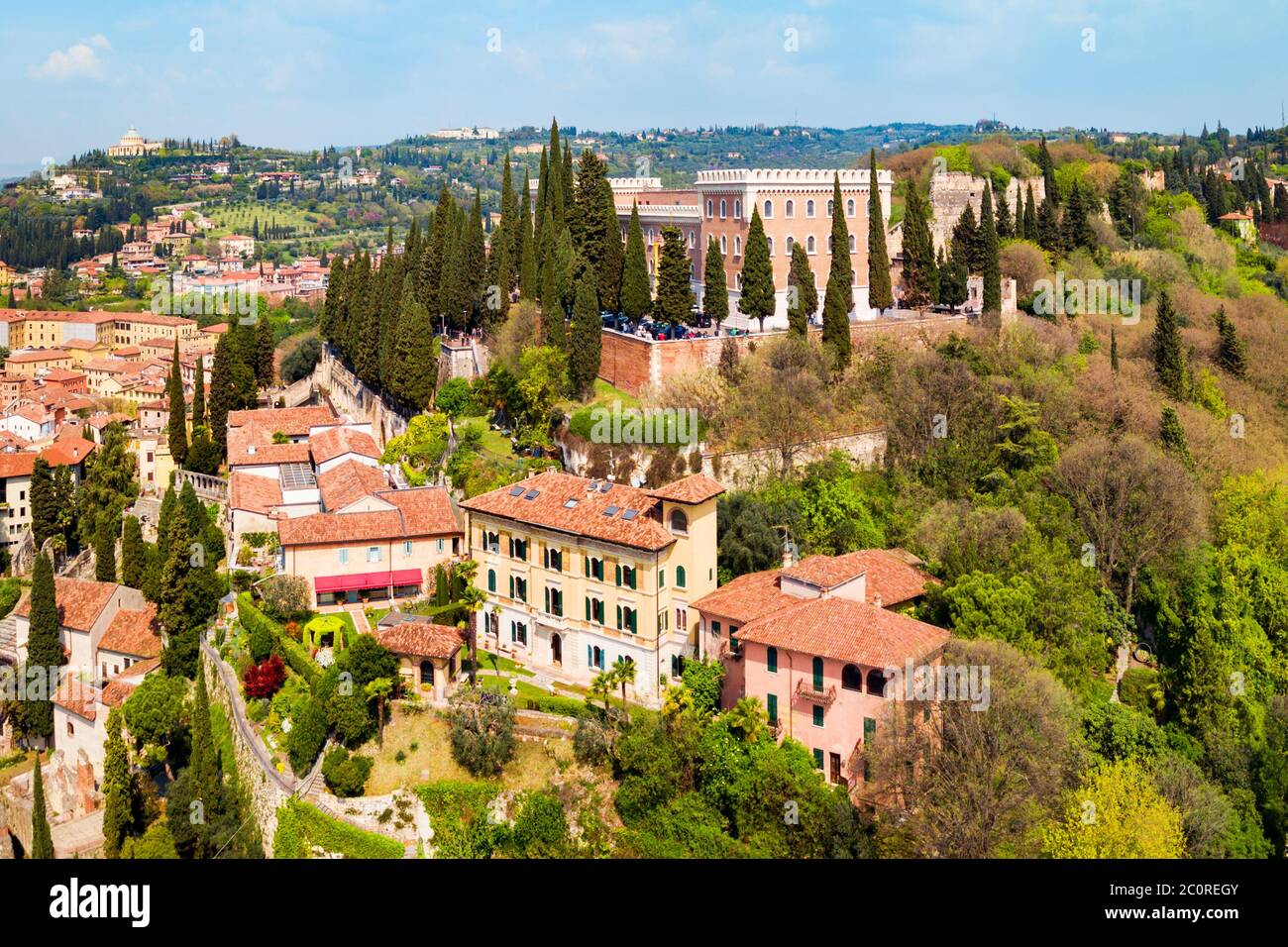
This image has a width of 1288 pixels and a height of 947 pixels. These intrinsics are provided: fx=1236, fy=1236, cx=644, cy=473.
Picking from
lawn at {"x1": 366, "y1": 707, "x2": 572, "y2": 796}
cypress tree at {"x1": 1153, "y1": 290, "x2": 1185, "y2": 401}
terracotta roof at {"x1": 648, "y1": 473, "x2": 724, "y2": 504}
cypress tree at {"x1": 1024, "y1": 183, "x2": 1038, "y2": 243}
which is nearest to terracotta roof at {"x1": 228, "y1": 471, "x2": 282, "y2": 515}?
lawn at {"x1": 366, "y1": 707, "x2": 572, "y2": 796}

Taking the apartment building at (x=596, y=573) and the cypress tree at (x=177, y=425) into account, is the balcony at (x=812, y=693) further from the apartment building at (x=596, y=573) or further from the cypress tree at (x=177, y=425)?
the cypress tree at (x=177, y=425)

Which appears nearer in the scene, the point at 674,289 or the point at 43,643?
the point at 43,643

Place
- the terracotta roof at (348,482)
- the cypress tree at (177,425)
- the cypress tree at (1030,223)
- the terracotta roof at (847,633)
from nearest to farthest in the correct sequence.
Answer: the terracotta roof at (847,633), the terracotta roof at (348,482), the cypress tree at (177,425), the cypress tree at (1030,223)

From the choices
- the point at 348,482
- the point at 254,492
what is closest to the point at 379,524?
the point at 348,482

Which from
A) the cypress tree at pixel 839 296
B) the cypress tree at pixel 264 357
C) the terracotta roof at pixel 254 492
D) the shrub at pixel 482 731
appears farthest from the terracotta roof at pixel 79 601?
the cypress tree at pixel 839 296

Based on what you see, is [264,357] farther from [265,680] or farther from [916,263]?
[916,263]

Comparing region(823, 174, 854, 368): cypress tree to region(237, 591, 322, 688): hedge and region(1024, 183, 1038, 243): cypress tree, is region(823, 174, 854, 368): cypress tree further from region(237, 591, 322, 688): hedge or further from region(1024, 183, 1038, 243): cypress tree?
region(237, 591, 322, 688): hedge

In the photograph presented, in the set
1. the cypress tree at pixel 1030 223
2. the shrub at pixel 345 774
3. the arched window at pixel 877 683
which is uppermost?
the cypress tree at pixel 1030 223
